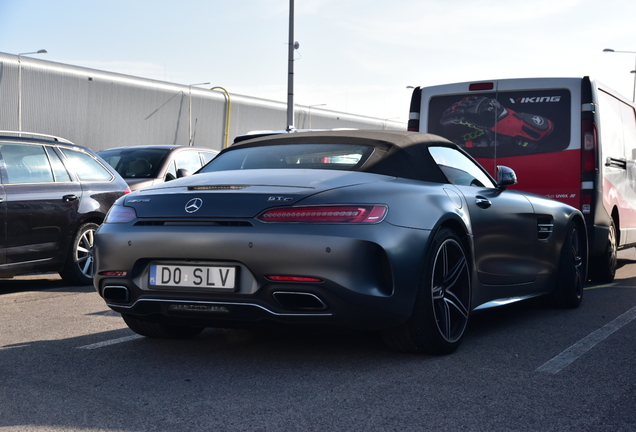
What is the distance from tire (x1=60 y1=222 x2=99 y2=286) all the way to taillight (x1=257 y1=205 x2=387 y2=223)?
4.77 meters

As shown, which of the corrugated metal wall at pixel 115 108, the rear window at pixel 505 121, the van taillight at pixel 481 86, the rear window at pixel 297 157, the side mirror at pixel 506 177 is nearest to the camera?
the rear window at pixel 297 157

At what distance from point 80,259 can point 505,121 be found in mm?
4715

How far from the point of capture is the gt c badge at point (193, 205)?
4.30 metres

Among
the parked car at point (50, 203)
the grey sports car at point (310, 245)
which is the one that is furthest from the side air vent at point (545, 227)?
the parked car at point (50, 203)

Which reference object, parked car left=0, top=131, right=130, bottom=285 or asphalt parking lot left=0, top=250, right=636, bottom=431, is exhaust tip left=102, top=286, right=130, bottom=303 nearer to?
asphalt parking lot left=0, top=250, right=636, bottom=431

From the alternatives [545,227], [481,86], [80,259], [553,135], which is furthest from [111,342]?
[481,86]

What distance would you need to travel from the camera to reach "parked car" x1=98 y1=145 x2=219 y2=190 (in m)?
11.1

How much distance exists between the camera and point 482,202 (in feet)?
17.6

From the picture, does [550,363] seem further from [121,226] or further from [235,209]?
[121,226]

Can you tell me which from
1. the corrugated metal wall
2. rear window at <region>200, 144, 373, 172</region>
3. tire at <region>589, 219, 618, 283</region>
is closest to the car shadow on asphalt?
rear window at <region>200, 144, 373, 172</region>

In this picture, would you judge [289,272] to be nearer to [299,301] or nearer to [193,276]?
[299,301]

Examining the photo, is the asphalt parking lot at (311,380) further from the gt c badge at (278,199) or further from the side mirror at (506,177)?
the side mirror at (506,177)

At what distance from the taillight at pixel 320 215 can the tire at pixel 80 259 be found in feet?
15.7

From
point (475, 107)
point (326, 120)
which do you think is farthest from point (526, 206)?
point (326, 120)
